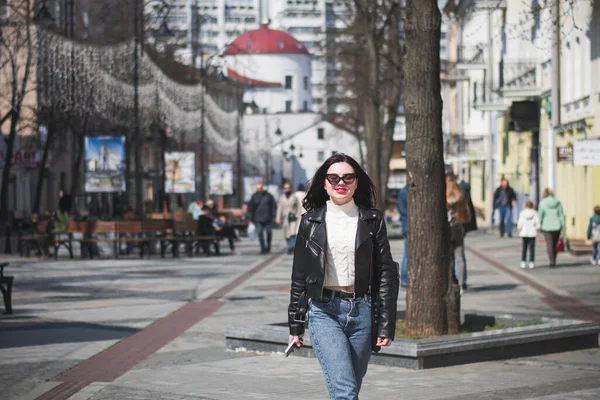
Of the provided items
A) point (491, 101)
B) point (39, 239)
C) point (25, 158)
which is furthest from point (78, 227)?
point (491, 101)

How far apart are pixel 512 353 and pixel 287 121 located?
14515 cm

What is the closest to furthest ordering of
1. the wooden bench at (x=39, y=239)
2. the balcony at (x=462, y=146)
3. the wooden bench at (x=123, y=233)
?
the wooden bench at (x=123, y=233), the wooden bench at (x=39, y=239), the balcony at (x=462, y=146)

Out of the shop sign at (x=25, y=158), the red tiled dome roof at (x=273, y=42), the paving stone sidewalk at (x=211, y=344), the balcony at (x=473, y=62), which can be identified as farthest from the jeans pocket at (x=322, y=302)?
the red tiled dome roof at (x=273, y=42)

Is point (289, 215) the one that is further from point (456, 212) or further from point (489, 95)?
point (489, 95)

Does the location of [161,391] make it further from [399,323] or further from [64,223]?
[64,223]

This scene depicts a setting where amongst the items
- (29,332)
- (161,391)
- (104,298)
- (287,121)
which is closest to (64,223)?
(104,298)

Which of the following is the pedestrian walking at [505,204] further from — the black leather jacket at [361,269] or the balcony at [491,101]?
the black leather jacket at [361,269]

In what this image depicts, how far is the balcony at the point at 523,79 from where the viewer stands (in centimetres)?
4353

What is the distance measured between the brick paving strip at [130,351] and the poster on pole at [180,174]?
2037 cm

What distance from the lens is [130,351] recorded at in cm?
1259

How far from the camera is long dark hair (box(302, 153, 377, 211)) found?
702 cm

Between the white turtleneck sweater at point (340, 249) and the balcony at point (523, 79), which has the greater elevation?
the balcony at point (523, 79)

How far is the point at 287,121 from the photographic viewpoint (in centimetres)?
15650

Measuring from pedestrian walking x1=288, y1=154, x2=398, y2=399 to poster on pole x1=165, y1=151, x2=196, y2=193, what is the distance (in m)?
32.0
